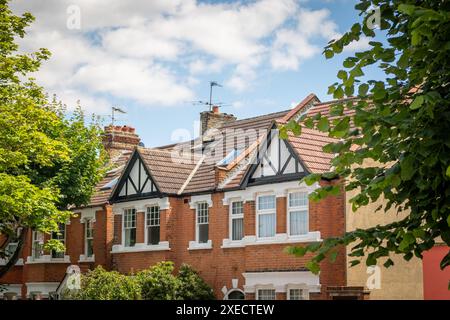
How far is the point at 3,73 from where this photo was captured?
83.0 feet

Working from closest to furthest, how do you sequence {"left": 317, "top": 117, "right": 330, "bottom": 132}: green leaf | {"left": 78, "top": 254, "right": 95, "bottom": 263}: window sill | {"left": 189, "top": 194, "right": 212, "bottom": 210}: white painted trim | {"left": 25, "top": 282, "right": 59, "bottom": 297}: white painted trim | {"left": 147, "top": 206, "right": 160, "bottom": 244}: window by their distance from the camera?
{"left": 317, "top": 117, "right": 330, "bottom": 132}: green leaf < {"left": 189, "top": 194, "right": 212, "bottom": 210}: white painted trim < {"left": 147, "top": 206, "right": 160, "bottom": 244}: window < {"left": 78, "top": 254, "right": 95, "bottom": 263}: window sill < {"left": 25, "top": 282, "right": 59, "bottom": 297}: white painted trim

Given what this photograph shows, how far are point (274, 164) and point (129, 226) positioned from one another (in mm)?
8905

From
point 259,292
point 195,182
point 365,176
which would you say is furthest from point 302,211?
point 365,176

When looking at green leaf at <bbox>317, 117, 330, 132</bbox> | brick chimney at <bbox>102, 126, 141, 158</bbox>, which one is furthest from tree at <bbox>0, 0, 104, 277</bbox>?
green leaf at <bbox>317, 117, 330, 132</bbox>

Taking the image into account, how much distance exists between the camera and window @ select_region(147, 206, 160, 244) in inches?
1307

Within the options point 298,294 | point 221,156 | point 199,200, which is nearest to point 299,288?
point 298,294

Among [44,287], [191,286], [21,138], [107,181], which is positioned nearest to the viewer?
[21,138]

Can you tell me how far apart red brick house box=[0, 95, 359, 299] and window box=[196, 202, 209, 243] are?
0.04m

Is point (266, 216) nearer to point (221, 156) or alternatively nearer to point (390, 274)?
point (390, 274)

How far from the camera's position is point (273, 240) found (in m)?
28.2

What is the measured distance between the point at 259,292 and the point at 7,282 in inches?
710

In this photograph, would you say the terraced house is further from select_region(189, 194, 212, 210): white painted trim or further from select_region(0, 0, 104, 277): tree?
select_region(0, 0, 104, 277): tree

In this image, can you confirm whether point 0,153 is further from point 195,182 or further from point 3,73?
point 195,182
